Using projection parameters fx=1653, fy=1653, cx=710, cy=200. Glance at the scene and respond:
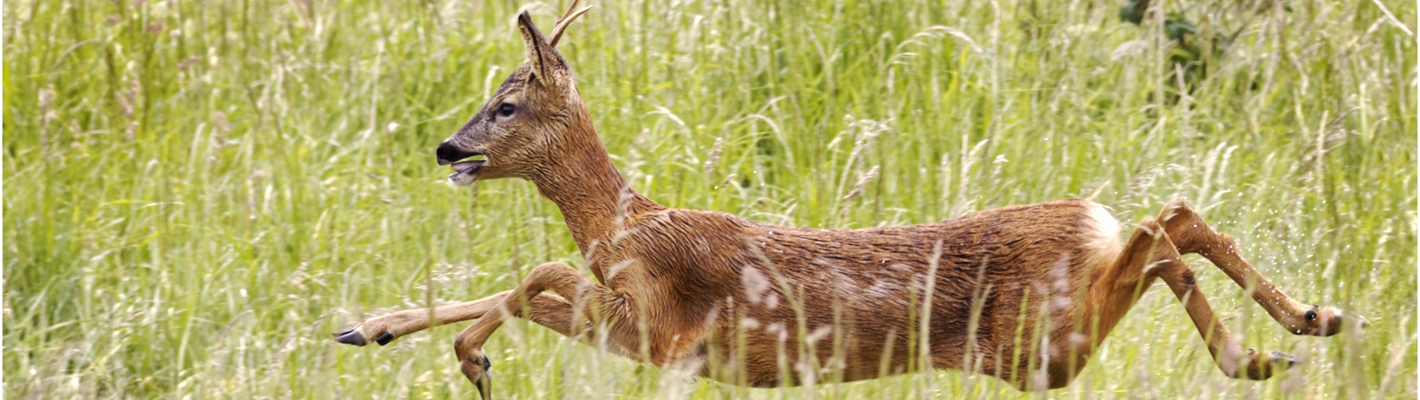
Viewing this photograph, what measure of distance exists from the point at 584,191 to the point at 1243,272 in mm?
1378

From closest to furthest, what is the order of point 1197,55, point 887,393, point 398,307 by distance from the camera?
point 887,393 < point 398,307 < point 1197,55

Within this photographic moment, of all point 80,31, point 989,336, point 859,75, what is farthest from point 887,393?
point 80,31

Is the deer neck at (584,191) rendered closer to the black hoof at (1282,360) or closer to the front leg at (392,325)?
the front leg at (392,325)

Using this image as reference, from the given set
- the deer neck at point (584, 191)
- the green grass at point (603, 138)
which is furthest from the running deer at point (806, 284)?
the green grass at point (603, 138)

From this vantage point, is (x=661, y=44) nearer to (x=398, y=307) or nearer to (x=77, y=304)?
(x=398, y=307)

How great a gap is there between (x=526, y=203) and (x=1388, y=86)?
9.87ft

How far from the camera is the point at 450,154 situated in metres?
3.47

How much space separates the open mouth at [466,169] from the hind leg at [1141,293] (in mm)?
1258

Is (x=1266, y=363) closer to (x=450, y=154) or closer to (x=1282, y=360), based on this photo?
(x=1282, y=360)

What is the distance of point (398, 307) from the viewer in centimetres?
494

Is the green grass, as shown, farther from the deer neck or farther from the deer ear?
the deer ear

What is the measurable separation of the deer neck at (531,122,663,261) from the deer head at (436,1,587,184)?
0.01 m

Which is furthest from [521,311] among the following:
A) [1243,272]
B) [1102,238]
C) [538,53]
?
[1243,272]

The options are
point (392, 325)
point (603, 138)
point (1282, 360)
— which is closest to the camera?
point (1282, 360)
